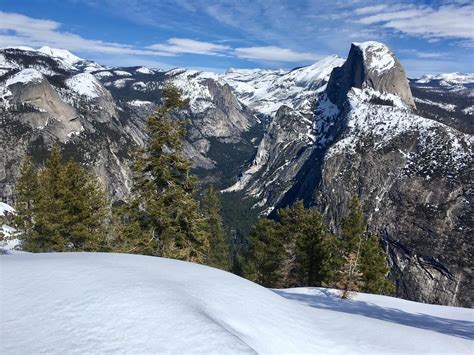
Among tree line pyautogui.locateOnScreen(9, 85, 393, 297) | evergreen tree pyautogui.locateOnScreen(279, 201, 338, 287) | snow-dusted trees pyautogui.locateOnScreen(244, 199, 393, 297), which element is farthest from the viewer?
evergreen tree pyautogui.locateOnScreen(279, 201, 338, 287)

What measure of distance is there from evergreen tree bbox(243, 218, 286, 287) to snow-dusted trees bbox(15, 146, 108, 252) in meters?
17.0

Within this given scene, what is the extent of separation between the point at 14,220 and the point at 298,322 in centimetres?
3116

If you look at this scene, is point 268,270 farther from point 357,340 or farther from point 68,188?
point 357,340

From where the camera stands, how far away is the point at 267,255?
137 ft

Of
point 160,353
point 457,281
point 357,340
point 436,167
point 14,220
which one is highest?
point 436,167

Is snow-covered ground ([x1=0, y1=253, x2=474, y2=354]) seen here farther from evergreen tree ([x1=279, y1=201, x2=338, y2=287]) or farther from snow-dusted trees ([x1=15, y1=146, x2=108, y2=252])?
evergreen tree ([x1=279, y1=201, x2=338, y2=287])

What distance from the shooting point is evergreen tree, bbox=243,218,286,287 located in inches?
1570

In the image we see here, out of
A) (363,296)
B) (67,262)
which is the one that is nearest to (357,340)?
(67,262)

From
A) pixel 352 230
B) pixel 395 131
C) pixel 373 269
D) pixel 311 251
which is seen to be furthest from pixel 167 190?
pixel 395 131

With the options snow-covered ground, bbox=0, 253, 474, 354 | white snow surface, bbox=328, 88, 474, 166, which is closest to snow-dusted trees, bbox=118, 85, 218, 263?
snow-covered ground, bbox=0, 253, 474, 354

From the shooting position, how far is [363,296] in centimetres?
1972

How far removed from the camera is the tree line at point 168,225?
21.2 meters

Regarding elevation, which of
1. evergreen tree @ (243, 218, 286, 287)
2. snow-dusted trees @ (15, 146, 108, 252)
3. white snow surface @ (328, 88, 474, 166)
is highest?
white snow surface @ (328, 88, 474, 166)

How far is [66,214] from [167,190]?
11.7 meters
